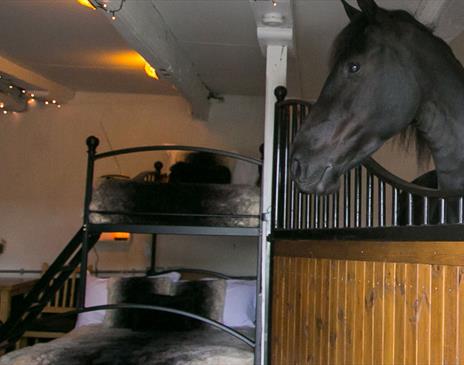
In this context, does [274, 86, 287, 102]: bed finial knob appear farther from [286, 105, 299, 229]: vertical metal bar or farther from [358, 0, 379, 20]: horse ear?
[358, 0, 379, 20]: horse ear

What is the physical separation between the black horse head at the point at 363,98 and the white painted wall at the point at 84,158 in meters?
3.42

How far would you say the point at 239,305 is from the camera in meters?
3.29

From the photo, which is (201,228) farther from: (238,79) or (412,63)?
(238,79)

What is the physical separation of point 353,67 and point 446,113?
359mm

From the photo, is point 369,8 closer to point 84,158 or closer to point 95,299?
point 95,299

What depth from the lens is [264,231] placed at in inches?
105

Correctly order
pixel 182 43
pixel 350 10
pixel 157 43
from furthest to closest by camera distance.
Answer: pixel 182 43
pixel 157 43
pixel 350 10

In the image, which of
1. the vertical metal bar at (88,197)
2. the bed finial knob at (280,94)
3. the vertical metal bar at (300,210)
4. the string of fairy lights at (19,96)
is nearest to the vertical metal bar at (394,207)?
the vertical metal bar at (300,210)

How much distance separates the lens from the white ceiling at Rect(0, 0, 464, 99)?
2877 mm

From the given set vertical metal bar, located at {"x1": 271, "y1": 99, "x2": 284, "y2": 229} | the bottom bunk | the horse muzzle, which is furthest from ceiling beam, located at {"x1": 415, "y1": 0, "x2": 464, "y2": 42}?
the bottom bunk

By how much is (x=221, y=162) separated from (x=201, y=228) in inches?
50.4

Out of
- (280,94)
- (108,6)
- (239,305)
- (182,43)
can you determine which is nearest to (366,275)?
(280,94)

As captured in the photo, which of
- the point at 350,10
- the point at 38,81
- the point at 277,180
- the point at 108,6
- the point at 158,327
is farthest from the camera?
the point at 38,81

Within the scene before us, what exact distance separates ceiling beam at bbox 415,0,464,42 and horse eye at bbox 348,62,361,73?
128 cm
